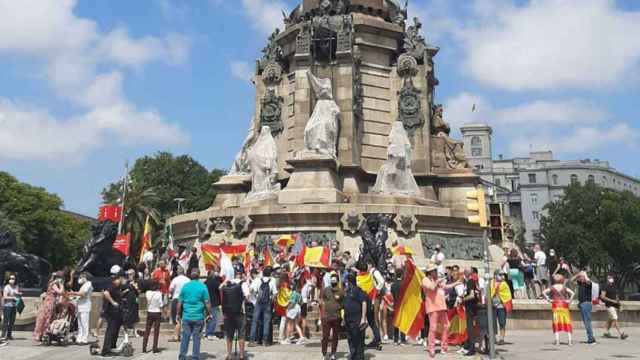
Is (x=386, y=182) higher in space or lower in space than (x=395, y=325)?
higher

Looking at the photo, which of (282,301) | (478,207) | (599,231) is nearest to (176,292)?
(282,301)

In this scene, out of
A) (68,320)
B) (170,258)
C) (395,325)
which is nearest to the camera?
(395,325)

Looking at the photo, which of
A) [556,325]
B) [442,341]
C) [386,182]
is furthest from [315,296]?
[386,182]

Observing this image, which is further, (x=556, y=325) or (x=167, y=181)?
(x=167, y=181)

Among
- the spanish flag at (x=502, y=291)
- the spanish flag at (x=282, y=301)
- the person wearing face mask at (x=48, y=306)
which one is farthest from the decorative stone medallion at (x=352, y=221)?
the person wearing face mask at (x=48, y=306)

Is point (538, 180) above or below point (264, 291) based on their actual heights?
above

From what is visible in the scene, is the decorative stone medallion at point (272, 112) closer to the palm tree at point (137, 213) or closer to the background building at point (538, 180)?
the palm tree at point (137, 213)

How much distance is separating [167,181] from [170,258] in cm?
4499

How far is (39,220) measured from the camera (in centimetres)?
6162

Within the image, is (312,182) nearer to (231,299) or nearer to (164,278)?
(164,278)

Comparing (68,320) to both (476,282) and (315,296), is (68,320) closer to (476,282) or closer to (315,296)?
(315,296)

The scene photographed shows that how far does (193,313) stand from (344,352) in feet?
11.0

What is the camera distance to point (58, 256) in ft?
214

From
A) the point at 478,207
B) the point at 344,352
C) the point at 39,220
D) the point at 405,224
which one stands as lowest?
the point at 344,352
